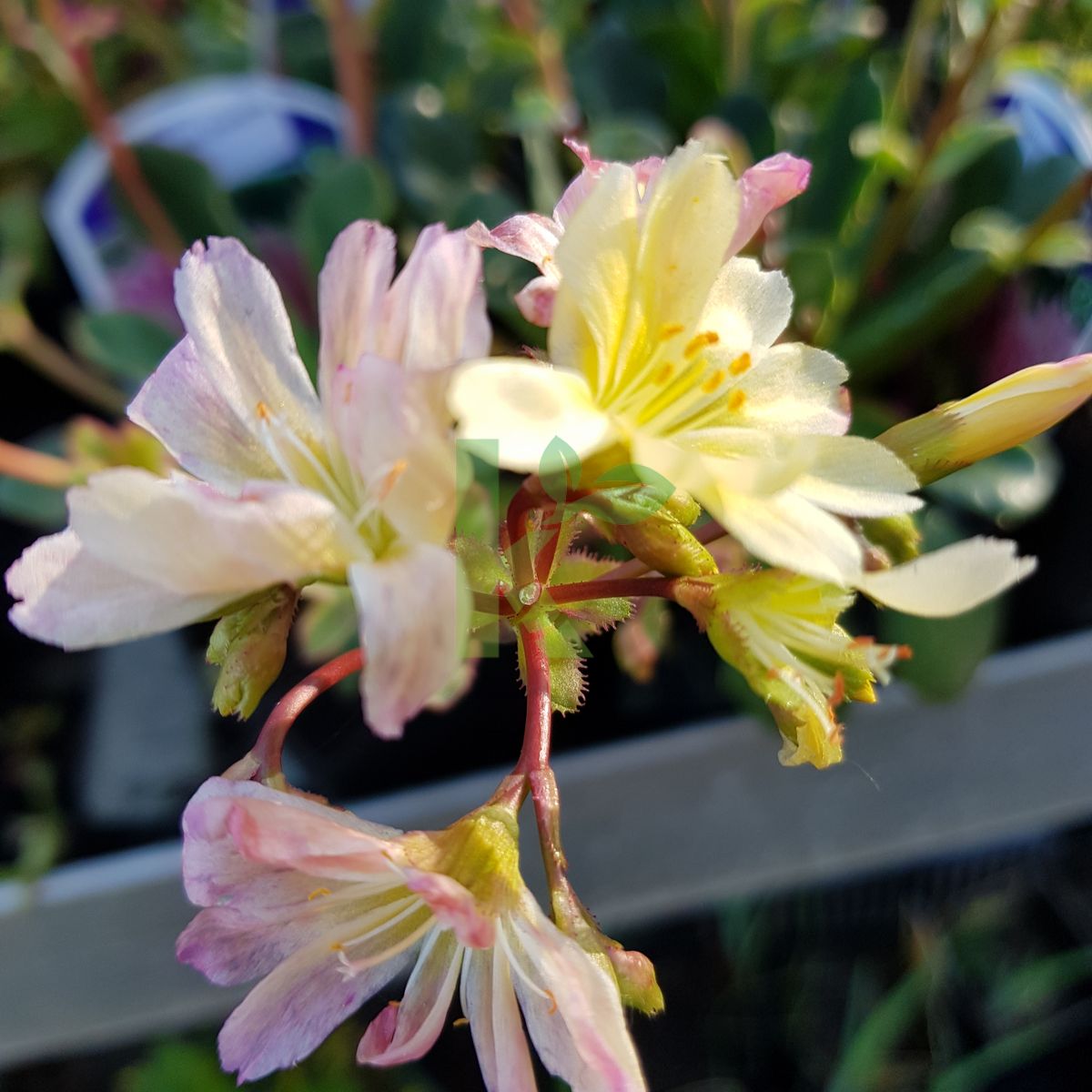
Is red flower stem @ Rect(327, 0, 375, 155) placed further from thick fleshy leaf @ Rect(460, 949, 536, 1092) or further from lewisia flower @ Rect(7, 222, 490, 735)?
thick fleshy leaf @ Rect(460, 949, 536, 1092)

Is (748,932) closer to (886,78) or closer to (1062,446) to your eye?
(1062,446)

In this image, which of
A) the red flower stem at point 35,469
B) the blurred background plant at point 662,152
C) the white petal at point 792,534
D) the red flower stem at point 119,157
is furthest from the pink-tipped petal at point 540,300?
the red flower stem at point 119,157

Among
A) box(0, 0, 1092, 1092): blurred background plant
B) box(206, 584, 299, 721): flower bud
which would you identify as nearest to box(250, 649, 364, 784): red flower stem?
box(206, 584, 299, 721): flower bud

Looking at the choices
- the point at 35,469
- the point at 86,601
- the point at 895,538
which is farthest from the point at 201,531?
the point at 35,469

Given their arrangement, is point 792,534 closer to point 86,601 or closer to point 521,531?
point 521,531

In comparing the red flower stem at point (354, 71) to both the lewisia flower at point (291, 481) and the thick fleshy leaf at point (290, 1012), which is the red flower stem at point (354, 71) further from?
the thick fleshy leaf at point (290, 1012)
